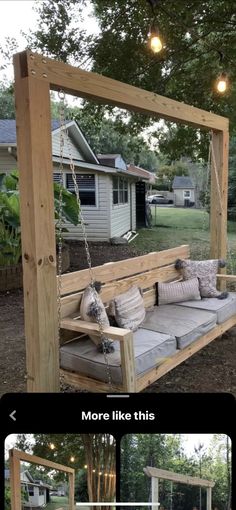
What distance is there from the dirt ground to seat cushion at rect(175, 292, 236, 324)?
0.33 m

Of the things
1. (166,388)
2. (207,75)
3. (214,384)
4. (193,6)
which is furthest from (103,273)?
(207,75)

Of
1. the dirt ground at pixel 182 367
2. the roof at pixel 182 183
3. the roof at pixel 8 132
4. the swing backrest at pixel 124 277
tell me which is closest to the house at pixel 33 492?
the swing backrest at pixel 124 277

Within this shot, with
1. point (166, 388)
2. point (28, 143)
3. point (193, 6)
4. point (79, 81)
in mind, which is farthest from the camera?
point (193, 6)

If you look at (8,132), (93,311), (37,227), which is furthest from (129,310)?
(8,132)

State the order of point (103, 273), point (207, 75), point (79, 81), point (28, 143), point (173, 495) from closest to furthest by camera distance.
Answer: point (173, 495)
point (28, 143)
point (79, 81)
point (103, 273)
point (207, 75)

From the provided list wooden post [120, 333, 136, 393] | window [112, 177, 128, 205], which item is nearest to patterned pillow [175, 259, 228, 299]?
wooden post [120, 333, 136, 393]

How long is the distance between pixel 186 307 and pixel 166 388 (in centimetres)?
92

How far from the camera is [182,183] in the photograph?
35219 mm

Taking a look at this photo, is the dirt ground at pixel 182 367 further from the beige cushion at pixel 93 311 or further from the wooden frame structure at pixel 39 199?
the wooden frame structure at pixel 39 199

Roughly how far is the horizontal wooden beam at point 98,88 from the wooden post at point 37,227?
0.17 ft

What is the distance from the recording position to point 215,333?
11.3 feet

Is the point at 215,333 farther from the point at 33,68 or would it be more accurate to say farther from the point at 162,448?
the point at 162,448

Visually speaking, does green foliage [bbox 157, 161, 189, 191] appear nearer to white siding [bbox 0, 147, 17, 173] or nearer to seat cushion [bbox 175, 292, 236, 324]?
white siding [bbox 0, 147, 17, 173]

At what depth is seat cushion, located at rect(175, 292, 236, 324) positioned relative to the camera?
11.6 feet
